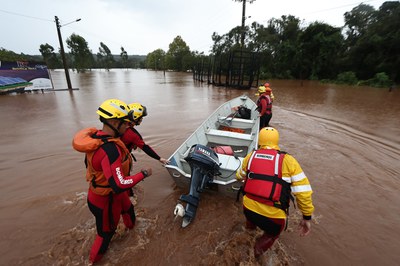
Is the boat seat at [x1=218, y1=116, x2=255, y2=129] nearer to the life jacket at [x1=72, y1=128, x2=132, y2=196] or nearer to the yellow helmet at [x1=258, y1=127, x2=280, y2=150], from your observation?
the yellow helmet at [x1=258, y1=127, x2=280, y2=150]

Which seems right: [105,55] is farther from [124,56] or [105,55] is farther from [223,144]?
[223,144]

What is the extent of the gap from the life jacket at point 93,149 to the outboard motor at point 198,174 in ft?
3.60

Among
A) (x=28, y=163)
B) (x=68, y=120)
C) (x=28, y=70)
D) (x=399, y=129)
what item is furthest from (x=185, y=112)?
(x=28, y=70)

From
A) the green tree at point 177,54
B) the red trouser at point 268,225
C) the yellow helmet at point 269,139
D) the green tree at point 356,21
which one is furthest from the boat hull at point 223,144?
the green tree at point 177,54

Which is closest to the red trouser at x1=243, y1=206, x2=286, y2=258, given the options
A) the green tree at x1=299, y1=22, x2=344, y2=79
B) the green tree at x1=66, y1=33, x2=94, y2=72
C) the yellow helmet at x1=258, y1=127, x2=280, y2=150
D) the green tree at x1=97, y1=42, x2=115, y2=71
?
the yellow helmet at x1=258, y1=127, x2=280, y2=150

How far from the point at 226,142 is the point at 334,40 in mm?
26917

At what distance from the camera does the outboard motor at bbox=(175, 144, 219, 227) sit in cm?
271

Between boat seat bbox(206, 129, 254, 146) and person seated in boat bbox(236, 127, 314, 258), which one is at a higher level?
person seated in boat bbox(236, 127, 314, 258)

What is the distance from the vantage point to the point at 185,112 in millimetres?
10031

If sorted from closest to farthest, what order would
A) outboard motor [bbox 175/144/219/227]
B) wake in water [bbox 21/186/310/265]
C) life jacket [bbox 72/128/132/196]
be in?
life jacket [bbox 72/128/132/196] < wake in water [bbox 21/186/310/265] < outboard motor [bbox 175/144/219/227]

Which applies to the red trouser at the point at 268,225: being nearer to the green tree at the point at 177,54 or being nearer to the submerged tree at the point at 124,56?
the green tree at the point at 177,54

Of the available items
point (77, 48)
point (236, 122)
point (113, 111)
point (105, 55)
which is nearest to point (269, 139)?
point (113, 111)

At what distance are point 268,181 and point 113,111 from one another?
1626 mm

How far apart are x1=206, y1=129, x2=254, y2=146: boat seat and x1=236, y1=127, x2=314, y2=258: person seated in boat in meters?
2.61
